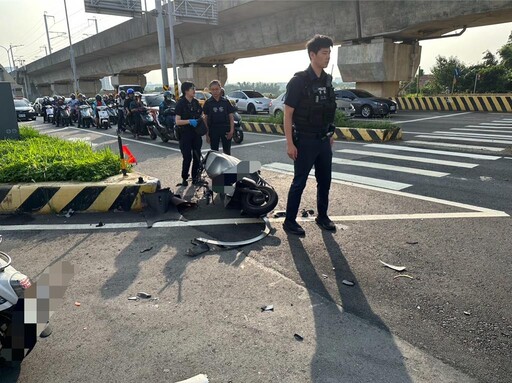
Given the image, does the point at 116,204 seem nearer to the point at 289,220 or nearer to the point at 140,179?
the point at 140,179

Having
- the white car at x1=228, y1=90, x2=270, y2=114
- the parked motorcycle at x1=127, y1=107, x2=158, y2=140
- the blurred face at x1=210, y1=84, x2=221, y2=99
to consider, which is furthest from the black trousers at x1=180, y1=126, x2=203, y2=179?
the white car at x1=228, y1=90, x2=270, y2=114

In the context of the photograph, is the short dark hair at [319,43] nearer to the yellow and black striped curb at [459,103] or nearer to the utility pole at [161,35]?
the utility pole at [161,35]

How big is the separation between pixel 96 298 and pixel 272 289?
1567 mm

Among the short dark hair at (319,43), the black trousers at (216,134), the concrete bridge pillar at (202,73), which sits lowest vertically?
the black trousers at (216,134)

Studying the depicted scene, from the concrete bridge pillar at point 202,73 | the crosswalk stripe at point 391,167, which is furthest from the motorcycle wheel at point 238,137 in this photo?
the concrete bridge pillar at point 202,73

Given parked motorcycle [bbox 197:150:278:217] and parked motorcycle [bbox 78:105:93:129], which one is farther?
parked motorcycle [bbox 78:105:93:129]

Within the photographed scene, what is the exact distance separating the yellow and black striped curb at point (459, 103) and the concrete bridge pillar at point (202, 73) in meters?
17.8

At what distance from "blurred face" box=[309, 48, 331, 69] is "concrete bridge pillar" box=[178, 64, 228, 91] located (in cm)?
3267

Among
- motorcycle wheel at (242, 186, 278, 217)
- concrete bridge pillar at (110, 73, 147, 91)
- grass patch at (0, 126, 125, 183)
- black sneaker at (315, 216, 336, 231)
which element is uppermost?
concrete bridge pillar at (110, 73, 147, 91)

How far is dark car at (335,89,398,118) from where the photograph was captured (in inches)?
779

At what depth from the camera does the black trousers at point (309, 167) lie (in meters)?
4.68

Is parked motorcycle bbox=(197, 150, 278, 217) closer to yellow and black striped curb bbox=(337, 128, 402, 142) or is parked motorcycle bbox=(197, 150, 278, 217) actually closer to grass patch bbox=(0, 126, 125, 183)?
grass patch bbox=(0, 126, 125, 183)

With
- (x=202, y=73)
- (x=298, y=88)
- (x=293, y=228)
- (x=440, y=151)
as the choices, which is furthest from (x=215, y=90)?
(x=202, y=73)

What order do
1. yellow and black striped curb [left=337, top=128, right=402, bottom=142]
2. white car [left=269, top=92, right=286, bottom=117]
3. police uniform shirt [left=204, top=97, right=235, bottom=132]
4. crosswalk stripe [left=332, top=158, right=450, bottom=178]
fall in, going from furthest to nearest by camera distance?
white car [left=269, top=92, right=286, bottom=117]
yellow and black striped curb [left=337, top=128, right=402, bottom=142]
crosswalk stripe [left=332, top=158, right=450, bottom=178]
police uniform shirt [left=204, top=97, right=235, bottom=132]
